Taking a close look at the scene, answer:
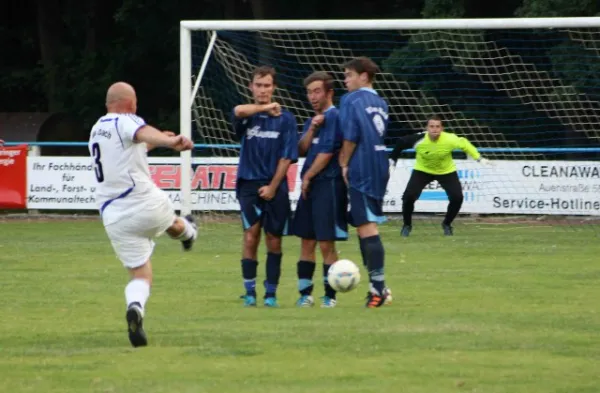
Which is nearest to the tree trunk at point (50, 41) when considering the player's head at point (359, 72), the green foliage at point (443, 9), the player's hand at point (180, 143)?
the green foliage at point (443, 9)

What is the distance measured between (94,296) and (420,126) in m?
12.0

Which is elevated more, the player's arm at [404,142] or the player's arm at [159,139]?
the player's arm at [159,139]

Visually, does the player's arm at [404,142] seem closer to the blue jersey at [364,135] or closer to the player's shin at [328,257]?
the player's shin at [328,257]

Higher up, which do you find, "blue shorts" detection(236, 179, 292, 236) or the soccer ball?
"blue shorts" detection(236, 179, 292, 236)

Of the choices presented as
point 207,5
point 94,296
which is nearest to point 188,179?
point 94,296

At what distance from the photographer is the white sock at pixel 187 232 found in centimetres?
911

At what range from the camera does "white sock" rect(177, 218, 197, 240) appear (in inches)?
359

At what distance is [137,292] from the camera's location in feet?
27.7

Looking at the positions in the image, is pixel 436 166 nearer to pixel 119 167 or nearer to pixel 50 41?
pixel 119 167

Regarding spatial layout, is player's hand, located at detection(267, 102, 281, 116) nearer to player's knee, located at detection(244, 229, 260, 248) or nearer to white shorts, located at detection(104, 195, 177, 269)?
player's knee, located at detection(244, 229, 260, 248)

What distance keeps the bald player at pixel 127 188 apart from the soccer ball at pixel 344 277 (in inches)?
74.9

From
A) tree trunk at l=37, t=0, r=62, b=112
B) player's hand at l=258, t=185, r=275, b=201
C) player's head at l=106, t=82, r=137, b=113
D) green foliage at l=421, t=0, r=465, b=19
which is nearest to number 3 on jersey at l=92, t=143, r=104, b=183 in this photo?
player's head at l=106, t=82, r=137, b=113

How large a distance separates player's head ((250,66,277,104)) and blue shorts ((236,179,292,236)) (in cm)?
65

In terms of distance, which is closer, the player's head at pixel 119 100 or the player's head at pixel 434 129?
the player's head at pixel 119 100
